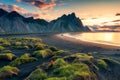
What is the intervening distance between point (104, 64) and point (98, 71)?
2247 mm

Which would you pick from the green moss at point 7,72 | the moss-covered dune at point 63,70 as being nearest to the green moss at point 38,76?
the moss-covered dune at point 63,70

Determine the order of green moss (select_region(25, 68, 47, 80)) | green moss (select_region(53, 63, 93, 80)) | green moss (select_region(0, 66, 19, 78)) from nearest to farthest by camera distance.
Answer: green moss (select_region(53, 63, 93, 80))
green moss (select_region(25, 68, 47, 80))
green moss (select_region(0, 66, 19, 78))

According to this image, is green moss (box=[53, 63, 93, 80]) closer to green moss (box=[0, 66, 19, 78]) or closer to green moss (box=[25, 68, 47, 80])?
green moss (box=[25, 68, 47, 80])

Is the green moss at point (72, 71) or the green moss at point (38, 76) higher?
the green moss at point (72, 71)

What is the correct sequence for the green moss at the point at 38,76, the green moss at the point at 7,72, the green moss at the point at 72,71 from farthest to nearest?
the green moss at the point at 7,72, the green moss at the point at 38,76, the green moss at the point at 72,71

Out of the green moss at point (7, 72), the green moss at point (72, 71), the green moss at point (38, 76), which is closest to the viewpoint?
the green moss at point (72, 71)

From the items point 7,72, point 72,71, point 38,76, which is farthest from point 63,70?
point 7,72

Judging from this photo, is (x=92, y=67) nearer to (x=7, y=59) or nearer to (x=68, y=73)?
(x=68, y=73)

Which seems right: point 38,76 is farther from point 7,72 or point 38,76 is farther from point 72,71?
point 7,72

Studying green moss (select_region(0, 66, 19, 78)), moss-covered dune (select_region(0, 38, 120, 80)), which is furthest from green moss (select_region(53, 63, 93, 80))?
green moss (select_region(0, 66, 19, 78))

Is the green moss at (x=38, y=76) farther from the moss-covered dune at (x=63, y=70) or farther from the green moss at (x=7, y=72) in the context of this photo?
the green moss at (x=7, y=72)

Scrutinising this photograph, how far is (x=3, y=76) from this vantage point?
2056 cm

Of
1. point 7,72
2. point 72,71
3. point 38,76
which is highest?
point 72,71

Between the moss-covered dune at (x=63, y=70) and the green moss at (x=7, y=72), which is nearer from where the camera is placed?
the moss-covered dune at (x=63, y=70)
